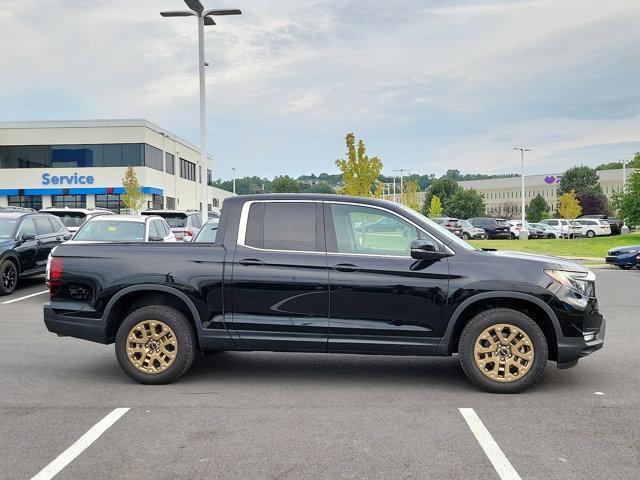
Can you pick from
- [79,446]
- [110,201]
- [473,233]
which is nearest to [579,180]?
[473,233]

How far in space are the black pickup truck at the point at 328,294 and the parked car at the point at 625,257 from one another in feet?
55.0

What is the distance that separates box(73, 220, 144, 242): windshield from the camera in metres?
12.6

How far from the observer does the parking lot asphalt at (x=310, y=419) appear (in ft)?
13.9

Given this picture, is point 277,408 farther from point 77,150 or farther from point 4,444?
point 77,150

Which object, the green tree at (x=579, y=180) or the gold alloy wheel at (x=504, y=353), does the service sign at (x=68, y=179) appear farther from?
the green tree at (x=579, y=180)

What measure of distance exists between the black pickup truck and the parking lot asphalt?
41 cm

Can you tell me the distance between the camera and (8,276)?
13398 mm

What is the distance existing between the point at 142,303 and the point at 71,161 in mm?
54601

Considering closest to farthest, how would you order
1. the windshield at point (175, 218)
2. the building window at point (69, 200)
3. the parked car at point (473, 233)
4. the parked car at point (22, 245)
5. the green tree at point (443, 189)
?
the parked car at point (22, 245) < the windshield at point (175, 218) < the parked car at point (473, 233) < the building window at point (69, 200) < the green tree at point (443, 189)

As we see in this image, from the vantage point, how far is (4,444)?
4660 mm

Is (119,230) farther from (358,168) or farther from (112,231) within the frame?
(358,168)

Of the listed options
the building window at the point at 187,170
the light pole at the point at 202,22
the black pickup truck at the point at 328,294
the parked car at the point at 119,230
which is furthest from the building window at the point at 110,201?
the black pickup truck at the point at 328,294

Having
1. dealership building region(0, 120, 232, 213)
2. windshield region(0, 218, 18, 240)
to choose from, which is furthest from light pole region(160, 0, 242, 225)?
dealership building region(0, 120, 232, 213)

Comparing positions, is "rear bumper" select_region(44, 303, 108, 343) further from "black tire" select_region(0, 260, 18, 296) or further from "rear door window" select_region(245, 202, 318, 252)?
"black tire" select_region(0, 260, 18, 296)
